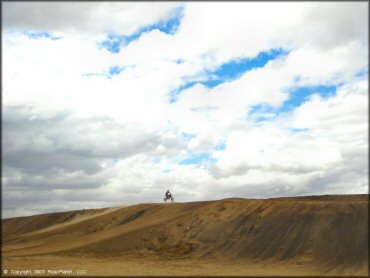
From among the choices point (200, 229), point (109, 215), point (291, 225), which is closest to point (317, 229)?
point (291, 225)

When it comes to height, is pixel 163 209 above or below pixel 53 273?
above

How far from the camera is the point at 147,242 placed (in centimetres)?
3244

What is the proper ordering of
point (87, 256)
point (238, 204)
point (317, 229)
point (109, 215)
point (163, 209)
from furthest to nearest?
point (109, 215), point (163, 209), point (238, 204), point (87, 256), point (317, 229)

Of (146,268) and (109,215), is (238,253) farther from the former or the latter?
(109,215)

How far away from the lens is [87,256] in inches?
1235

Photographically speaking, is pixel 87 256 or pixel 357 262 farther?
pixel 87 256

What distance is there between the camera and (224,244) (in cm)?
2833

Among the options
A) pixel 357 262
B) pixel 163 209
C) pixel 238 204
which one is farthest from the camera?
pixel 163 209

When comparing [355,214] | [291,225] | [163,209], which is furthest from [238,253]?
[163,209]

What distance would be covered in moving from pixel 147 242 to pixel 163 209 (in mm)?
8808

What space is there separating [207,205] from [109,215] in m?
14.1

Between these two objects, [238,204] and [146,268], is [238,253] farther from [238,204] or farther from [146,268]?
[238,204]

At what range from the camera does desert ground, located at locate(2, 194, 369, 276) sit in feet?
74.1

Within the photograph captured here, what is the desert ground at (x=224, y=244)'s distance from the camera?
22.6 meters
